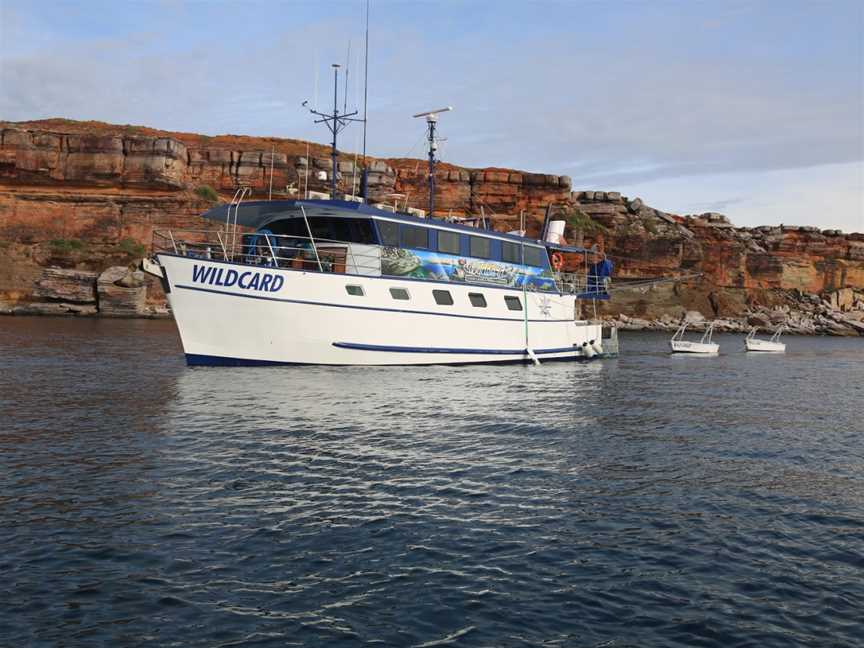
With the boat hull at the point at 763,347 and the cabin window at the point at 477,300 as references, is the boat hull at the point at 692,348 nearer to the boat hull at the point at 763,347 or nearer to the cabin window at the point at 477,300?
A: the boat hull at the point at 763,347

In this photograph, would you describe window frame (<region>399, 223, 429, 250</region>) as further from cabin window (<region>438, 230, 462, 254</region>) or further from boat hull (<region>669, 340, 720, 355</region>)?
boat hull (<region>669, 340, 720, 355</region>)

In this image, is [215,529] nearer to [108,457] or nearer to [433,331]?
[108,457]

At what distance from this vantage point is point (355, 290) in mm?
25172

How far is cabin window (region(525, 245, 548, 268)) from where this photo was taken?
33.1m

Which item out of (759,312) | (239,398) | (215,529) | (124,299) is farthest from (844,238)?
(215,529)

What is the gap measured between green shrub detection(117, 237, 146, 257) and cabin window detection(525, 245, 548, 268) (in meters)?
48.2

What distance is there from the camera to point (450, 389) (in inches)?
883

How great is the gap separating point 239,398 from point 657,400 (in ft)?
42.7

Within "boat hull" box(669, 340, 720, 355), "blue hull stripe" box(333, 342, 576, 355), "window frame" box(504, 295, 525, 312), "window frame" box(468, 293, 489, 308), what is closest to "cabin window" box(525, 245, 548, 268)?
"window frame" box(504, 295, 525, 312)

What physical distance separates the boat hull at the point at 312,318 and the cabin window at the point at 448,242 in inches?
67.8

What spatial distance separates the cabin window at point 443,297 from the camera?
27.7 meters

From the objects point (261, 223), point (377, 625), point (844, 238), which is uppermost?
point (844, 238)

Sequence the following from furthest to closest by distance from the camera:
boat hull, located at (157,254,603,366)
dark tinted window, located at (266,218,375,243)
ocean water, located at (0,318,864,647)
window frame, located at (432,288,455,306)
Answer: window frame, located at (432,288,455,306)
dark tinted window, located at (266,218,375,243)
boat hull, located at (157,254,603,366)
ocean water, located at (0,318,864,647)

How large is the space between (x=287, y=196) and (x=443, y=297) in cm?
5262
